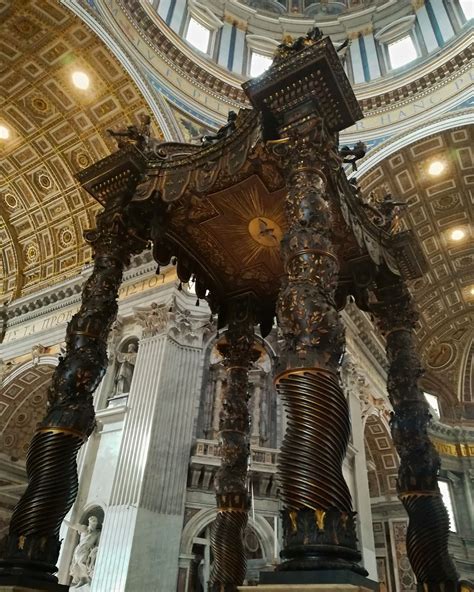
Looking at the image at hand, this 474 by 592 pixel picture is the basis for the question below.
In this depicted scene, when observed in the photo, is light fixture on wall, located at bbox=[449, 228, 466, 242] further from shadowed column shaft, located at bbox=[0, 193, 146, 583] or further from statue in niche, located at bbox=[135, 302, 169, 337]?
shadowed column shaft, located at bbox=[0, 193, 146, 583]

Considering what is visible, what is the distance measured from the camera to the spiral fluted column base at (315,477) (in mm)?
2537

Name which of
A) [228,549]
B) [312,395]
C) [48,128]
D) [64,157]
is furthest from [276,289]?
[48,128]

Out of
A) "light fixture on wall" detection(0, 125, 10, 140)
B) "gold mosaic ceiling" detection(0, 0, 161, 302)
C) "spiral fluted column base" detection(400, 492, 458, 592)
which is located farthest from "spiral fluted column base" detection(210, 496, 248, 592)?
"light fixture on wall" detection(0, 125, 10, 140)

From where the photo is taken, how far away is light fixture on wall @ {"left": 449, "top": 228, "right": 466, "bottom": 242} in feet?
49.6

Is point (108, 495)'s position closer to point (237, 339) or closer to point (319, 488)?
point (237, 339)

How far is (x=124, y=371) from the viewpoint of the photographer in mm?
10180

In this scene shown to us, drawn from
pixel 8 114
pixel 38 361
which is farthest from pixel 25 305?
pixel 8 114

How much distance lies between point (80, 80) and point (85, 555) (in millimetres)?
9508

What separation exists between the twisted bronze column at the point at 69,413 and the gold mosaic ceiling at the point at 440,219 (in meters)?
9.59

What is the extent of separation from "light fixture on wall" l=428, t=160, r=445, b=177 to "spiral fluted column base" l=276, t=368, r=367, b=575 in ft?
39.8

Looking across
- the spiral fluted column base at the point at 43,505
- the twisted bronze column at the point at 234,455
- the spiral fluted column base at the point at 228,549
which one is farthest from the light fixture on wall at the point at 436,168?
the spiral fluted column base at the point at 43,505

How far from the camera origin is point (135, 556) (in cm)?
745

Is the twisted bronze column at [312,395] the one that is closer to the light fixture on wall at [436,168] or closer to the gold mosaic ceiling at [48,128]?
the gold mosaic ceiling at [48,128]

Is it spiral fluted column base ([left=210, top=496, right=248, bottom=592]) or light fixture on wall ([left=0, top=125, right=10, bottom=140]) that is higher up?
light fixture on wall ([left=0, top=125, right=10, bottom=140])
